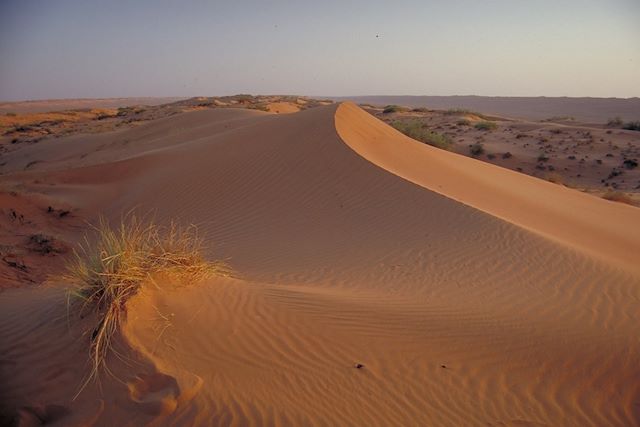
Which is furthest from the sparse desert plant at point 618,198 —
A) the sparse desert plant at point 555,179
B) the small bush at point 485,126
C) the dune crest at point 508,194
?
the small bush at point 485,126

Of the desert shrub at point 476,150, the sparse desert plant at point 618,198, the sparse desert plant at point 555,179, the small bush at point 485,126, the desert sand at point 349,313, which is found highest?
the small bush at point 485,126

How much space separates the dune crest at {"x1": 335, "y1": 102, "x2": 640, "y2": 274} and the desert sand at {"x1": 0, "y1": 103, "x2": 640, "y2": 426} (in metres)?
0.09

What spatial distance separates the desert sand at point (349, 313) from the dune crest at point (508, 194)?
0.30 feet

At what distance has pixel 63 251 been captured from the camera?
744 cm

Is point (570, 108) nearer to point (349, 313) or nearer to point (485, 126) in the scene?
point (485, 126)

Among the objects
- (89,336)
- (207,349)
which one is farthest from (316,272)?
(89,336)

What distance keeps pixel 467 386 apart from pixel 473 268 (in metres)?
2.70

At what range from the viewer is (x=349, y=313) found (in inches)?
168

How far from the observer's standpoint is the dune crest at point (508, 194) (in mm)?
7852

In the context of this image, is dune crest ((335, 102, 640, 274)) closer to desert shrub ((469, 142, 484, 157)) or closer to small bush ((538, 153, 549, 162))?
desert shrub ((469, 142, 484, 157))

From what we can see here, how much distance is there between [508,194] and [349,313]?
23.7ft

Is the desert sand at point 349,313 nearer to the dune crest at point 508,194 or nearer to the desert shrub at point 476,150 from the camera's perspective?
the dune crest at point 508,194

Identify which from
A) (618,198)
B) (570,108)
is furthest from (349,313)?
(570,108)

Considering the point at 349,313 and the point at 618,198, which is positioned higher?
the point at 349,313
